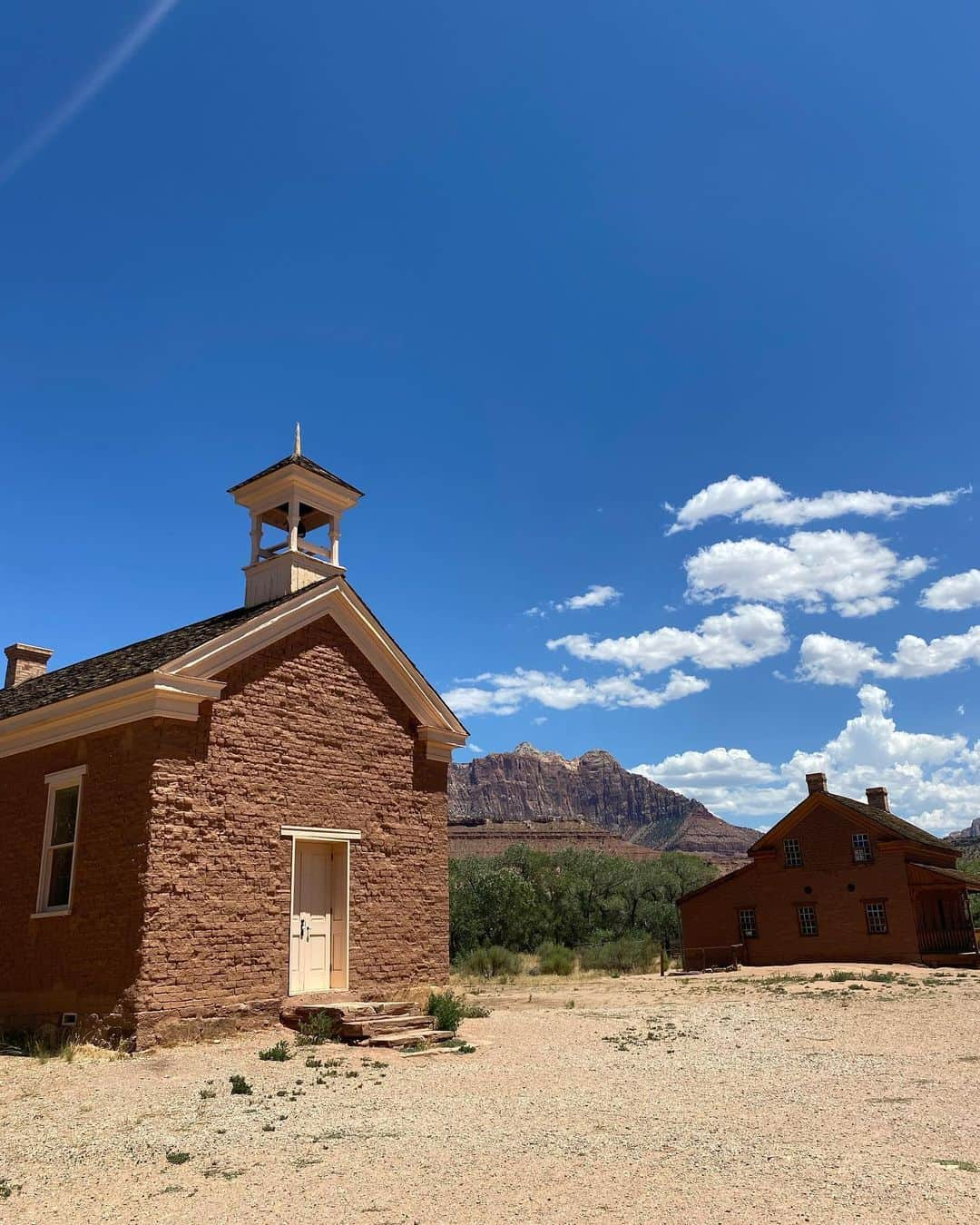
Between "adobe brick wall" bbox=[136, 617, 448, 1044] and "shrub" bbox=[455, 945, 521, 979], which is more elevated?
"adobe brick wall" bbox=[136, 617, 448, 1044]

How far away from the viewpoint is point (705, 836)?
181m

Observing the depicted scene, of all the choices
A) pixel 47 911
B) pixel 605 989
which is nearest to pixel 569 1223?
pixel 47 911

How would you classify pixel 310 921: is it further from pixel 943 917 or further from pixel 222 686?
pixel 943 917

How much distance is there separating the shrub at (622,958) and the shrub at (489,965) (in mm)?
2962

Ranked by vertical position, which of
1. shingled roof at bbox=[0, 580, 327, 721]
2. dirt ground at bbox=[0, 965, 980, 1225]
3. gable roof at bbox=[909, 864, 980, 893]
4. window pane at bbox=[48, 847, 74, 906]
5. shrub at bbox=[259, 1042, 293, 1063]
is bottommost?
dirt ground at bbox=[0, 965, 980, 1225]

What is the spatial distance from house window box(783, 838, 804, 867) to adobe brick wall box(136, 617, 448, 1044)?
26.3 m

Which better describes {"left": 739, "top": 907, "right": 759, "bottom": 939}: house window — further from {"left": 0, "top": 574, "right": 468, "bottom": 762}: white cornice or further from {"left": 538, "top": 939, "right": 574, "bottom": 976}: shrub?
{"left": 0, "top": 574, "right": 468, "bottom": 762}: white cornice

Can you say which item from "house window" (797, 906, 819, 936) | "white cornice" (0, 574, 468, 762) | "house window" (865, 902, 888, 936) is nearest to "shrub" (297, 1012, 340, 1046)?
"white cornice" (0, 574, 468, 762)

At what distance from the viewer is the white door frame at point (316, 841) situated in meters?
15.7

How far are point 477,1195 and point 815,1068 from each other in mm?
6779

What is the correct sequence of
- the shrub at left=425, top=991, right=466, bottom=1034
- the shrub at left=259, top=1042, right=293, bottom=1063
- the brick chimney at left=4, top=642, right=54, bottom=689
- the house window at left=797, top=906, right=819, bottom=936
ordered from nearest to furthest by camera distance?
the shrub at left=259, top=1042, right=293, bottom=1063, the shrub at left=425, top=991, right=466, bottom=1034, the brick chimney at left=4, top=642, right=54, bottom=689, the house window at left=797, top=906, right=819, bottom=936

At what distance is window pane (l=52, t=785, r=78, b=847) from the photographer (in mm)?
15828

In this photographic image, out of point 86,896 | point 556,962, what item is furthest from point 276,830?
point 556,962

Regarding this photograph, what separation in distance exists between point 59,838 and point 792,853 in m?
32.5
